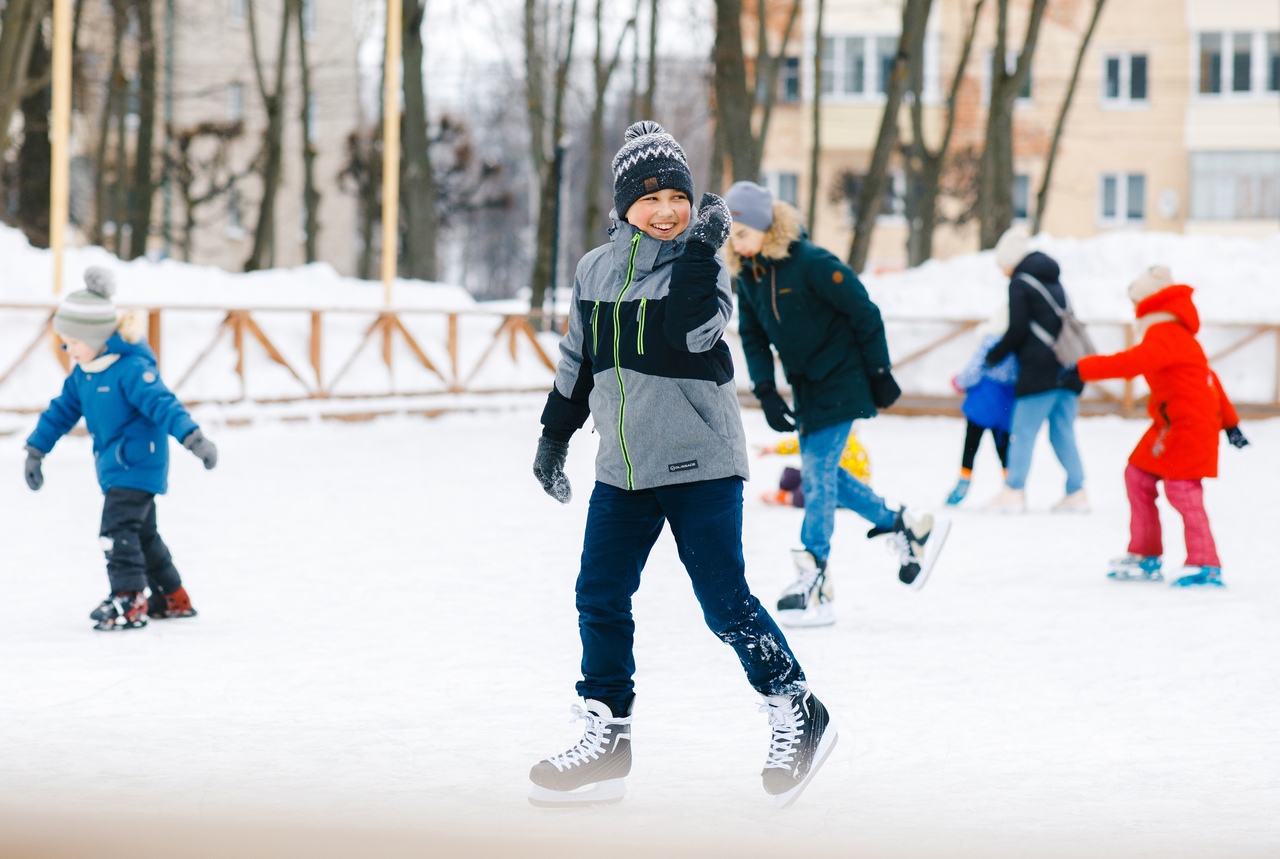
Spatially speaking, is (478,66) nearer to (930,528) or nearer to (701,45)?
(701,45)

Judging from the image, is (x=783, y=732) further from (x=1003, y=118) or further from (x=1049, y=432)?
(x=1003, y=118)

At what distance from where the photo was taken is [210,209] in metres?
46.8

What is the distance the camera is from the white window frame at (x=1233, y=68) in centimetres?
3956

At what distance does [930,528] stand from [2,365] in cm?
930

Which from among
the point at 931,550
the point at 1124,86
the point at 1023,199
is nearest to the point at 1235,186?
the point at 1124,86

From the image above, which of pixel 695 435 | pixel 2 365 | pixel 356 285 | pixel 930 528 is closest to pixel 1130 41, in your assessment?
pixel 356 285

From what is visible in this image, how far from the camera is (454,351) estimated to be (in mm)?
18266

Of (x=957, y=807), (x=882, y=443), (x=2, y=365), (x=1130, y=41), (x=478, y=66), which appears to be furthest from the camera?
(x=478, y=66)

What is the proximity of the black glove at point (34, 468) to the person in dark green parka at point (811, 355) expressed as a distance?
8.27 feet

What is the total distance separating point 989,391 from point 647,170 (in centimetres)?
660

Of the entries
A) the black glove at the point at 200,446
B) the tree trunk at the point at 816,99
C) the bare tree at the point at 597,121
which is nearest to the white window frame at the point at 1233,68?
the tree trunk at the point at 816,99

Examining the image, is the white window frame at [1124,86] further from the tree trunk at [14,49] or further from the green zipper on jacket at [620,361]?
the green zipper on jacket at [620,361]

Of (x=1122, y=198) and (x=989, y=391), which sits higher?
(x=1122, y=198)

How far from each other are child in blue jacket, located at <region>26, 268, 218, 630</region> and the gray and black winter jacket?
2487mm
